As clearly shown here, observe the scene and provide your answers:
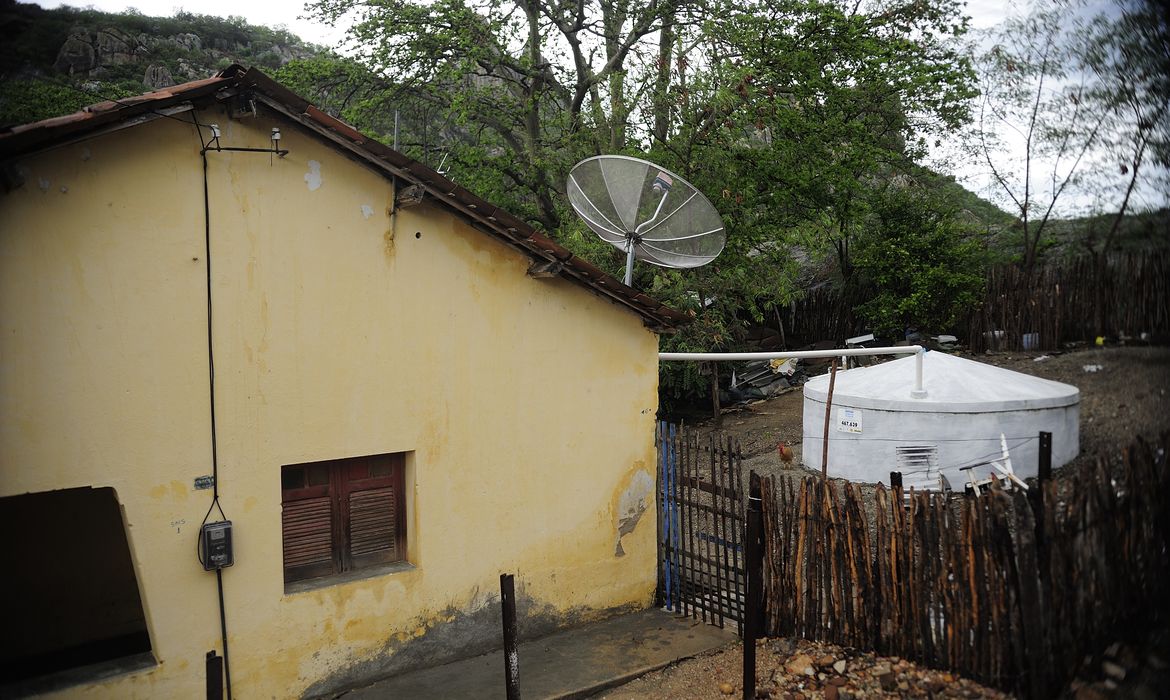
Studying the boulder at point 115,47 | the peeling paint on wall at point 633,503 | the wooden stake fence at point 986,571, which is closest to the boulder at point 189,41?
the boulder at point 115,47

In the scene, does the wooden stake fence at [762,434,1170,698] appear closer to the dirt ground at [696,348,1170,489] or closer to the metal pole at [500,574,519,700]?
the dirt ground at [696,348,1170,489]

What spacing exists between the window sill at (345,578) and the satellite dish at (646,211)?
421 centimetres

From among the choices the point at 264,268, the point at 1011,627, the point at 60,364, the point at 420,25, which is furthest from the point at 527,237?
the point at 420,25

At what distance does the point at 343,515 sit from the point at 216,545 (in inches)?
47.6

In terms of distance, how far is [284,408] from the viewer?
626cm

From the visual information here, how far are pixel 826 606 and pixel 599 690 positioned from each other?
7.14 feet

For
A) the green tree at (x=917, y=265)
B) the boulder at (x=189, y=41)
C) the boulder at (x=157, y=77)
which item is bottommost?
the green tree at (x=917, y=265)

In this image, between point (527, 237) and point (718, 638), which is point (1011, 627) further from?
point (527, 237)

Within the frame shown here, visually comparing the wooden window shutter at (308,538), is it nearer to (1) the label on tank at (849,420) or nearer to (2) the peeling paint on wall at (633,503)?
(2) the peeling paint on wall at (633,503)

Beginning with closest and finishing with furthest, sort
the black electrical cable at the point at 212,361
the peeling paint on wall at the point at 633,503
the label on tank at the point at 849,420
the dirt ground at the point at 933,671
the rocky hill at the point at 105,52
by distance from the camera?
the dirt ground at the point at 933,671 < the rocky hill at the point at 105,52 < the black electrical cable at the point at 212,361 < the peeling paint on wall at the point at 633,503 < the label on tank at the point at 849,420

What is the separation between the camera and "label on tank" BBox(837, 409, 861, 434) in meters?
12.2

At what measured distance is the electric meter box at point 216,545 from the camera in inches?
229

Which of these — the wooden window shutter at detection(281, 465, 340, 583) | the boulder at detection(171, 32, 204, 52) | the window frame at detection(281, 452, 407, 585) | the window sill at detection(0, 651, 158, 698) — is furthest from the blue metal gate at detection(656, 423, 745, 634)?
the boulder at detection(171, 32, 204, 52)

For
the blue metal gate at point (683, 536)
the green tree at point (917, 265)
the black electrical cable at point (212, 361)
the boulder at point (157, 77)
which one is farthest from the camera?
the boulder at point (157, 77)
